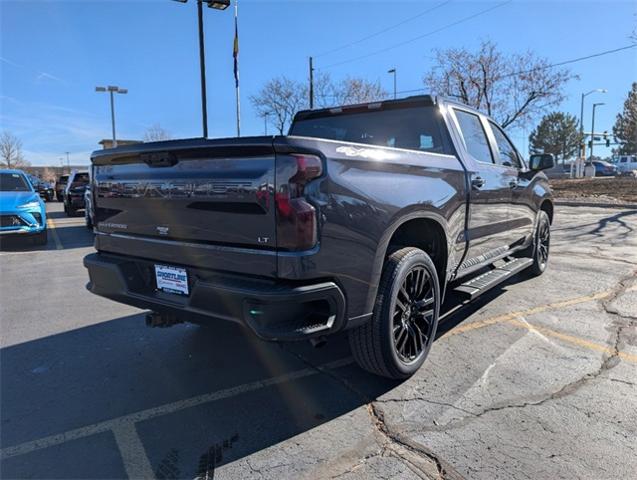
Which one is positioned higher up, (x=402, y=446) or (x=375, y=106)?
(x=375, y=106)

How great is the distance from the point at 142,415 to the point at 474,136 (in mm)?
3786

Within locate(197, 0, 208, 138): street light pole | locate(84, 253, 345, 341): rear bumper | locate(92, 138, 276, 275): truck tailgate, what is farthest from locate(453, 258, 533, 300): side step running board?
locate(197, 0, 208, 138): street light pole

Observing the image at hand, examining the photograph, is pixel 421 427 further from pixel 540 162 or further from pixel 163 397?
pixel 540 162

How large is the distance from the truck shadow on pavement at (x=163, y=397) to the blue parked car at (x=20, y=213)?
6.30m

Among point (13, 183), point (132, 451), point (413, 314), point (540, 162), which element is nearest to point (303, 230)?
point (413, 314)

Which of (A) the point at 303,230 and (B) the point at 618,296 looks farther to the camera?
(B) the point at 618,296

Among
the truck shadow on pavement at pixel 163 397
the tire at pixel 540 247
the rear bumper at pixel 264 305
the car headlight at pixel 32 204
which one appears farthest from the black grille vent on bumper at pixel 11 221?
the tire at pixel 540 247

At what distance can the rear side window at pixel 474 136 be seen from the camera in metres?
4.38

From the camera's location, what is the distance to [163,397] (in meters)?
3.11

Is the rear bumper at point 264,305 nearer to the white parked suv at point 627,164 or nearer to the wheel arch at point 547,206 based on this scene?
the wheel arch at point 547,206

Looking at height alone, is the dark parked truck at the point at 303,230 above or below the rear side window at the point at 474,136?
below

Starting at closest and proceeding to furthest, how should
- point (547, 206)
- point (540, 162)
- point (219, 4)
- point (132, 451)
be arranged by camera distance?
point (132, 451), point (540, 162), point (547, 206), point (219, 4)

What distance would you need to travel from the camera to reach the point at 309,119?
4785 millimetres

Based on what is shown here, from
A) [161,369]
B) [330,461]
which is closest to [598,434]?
[330,461]
